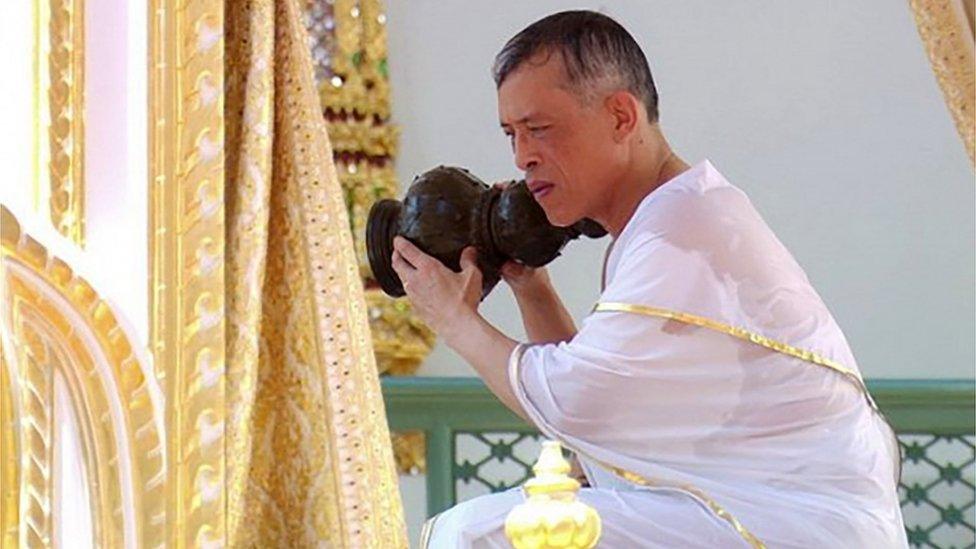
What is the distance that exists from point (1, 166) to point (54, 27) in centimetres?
19

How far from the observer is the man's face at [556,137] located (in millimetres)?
3043

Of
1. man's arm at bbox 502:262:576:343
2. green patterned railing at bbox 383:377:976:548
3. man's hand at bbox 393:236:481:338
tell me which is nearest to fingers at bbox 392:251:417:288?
man's hand at bbox 393:236:481:338

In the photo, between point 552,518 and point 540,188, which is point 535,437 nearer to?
point 540,188

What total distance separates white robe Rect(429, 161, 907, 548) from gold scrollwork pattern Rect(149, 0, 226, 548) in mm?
359

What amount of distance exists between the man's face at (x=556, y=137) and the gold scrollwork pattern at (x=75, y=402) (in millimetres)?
743

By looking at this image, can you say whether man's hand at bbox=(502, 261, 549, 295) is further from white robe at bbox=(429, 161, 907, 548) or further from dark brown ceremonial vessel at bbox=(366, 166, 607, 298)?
white robe at bbox=(429, 161, 907, 548)

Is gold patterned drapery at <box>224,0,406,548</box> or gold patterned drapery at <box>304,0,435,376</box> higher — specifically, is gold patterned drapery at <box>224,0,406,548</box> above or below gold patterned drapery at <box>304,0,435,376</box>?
below

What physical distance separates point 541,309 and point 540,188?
373 mm

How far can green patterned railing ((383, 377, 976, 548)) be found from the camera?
5.04 metres

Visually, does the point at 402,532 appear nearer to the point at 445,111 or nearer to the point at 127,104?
the point at 127,104

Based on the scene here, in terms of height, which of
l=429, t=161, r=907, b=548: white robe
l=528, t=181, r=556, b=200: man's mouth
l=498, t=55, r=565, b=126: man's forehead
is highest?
l=498, t=55, r=565, b=126: man's forehead

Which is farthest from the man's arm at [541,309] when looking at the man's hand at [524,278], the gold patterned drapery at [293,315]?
the gold patterned drapery at [293,315]

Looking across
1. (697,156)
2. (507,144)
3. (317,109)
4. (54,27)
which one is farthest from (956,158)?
(54,27)

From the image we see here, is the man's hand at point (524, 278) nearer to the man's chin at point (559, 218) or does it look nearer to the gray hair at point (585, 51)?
the man's chin at point (559, 218)
